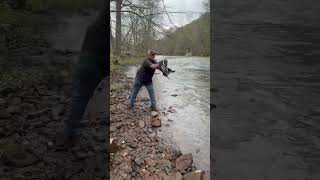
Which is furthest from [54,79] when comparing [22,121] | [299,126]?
[299,126]

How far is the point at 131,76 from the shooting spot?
10695 millimetres

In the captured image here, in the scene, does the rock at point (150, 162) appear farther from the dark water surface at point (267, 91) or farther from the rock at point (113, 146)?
the dark water surface at point (267, 91)

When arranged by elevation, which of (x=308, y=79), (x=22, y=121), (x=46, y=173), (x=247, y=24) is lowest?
(x=46, y=173)

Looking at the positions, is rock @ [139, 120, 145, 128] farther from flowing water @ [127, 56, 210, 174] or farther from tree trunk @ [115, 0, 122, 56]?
tree trunk @ [115, 0, 122, 56]

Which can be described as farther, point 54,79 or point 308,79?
point 308,79

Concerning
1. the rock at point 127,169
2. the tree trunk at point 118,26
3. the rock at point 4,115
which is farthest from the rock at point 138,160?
the tree trunk at point 118,26

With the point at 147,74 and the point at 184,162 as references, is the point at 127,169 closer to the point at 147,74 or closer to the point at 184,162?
the point at 184,162

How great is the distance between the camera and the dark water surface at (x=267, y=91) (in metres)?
4.76

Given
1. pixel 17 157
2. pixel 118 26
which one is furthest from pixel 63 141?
pixel 118 26

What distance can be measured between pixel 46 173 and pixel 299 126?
3648 millimetres

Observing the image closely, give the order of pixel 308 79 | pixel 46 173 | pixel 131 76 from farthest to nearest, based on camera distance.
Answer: pixel 131 76, pixel 308 79, pixel 46 173

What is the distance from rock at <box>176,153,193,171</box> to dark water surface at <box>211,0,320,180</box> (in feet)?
1.05

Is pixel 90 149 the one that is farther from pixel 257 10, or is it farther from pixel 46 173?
pixel 257 10

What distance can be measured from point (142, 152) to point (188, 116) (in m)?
1.82
